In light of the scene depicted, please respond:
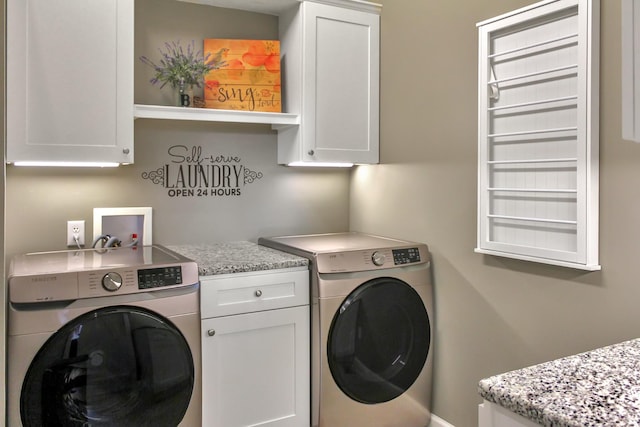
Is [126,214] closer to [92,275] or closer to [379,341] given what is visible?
[92,275]

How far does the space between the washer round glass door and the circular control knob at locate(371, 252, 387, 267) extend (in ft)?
0.26

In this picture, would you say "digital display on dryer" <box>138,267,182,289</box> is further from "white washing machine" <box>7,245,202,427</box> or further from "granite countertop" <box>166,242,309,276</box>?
"granite countertop" <box>166,242,309,276</box>

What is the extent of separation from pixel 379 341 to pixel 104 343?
3.93 ft

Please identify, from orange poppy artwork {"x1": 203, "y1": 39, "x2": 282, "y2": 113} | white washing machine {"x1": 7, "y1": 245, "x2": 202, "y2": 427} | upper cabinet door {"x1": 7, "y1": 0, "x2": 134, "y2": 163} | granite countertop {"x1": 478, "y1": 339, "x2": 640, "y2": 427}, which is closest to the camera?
granite countertop {"x1": 478, "y1": 339, "x2": 640, "y2": 427}

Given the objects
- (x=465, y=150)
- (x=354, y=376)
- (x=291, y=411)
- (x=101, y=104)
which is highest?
(x=101, y=104)

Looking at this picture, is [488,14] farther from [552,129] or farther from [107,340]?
[107,340]

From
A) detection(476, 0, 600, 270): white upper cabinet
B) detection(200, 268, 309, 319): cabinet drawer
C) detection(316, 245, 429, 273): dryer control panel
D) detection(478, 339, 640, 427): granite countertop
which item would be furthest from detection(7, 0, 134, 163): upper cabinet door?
detection(478, 339, 640, 427): granite countertop

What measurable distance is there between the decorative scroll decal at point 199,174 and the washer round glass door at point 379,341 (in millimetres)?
996

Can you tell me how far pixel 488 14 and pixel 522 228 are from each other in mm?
953

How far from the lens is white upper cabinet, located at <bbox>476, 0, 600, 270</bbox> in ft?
5.95

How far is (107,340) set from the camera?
1.83 meters

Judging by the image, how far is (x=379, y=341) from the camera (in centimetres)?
238

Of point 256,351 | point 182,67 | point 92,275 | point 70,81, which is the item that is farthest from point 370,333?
point 70,81

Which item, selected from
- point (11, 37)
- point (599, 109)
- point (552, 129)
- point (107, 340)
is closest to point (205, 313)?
point (107, 340)
